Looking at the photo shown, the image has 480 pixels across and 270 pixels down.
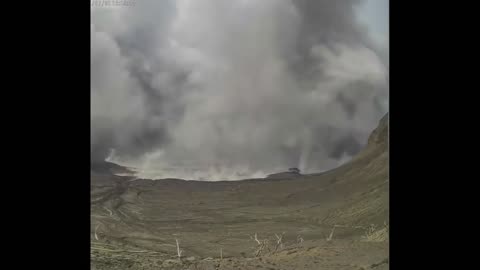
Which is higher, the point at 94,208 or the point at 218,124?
the point at 218,124

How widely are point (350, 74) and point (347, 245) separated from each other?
114cm

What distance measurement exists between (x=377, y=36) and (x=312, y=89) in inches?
23.0

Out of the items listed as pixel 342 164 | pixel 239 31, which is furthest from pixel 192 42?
pixel 342 164

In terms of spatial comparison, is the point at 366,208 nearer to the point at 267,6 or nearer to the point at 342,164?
the point at 342,164

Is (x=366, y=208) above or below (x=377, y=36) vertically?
below

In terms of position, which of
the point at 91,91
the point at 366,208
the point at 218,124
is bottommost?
the point at 366,208

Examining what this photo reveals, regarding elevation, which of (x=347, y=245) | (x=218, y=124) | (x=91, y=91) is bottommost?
(x=347, y=245)

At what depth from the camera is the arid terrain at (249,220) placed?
137 inches

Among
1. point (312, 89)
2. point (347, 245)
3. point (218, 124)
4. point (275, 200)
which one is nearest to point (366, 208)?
point (347, 245)

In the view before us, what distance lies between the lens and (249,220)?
3.53 metres

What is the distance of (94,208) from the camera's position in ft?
11.6

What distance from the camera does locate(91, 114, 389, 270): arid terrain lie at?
348cm

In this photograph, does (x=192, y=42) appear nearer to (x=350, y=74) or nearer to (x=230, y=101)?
(x=230, y=101)

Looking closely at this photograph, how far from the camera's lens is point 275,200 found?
11.7 feet
